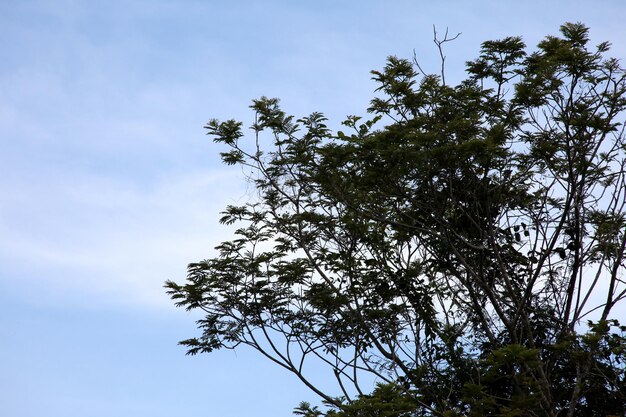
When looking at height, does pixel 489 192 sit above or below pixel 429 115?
below

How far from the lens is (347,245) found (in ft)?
34.5

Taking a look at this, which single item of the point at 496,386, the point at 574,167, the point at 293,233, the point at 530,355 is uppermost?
the point at 293,233

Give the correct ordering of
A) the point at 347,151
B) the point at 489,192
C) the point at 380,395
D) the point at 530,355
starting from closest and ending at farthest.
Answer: the point at 530,355
the point at 380,395
the point at 347,151
the point at 489,192

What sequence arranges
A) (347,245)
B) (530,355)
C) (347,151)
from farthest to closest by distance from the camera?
(347,245) < (347,151) < (530,355)

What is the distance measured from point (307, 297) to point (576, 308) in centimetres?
345

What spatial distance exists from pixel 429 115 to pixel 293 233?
255 cm

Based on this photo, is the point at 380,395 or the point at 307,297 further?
the point at 307,297

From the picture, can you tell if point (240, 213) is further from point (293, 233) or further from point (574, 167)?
point (574, 167)

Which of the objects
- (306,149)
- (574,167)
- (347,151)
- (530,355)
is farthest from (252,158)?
(530,355)

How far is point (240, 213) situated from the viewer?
10828 mm

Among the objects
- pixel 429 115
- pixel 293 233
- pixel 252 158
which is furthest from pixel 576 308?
pixel 252 158

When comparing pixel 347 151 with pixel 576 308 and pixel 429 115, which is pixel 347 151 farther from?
pixel 576 308

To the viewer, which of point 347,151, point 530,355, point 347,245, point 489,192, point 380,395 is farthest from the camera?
point 347,245

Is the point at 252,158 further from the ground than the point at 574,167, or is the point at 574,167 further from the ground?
the point at 252,158
